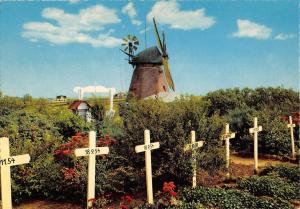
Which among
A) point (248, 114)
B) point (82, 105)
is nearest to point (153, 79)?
point (82, 105)

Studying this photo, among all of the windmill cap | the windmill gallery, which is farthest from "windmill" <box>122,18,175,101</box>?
the windmill gallery

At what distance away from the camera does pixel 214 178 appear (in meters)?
9.41

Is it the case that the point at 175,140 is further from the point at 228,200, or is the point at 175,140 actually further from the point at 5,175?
the point at 5,175

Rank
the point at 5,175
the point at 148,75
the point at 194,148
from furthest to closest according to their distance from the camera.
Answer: the point at 148,75 → the point at 194,148 → the point at 5,175

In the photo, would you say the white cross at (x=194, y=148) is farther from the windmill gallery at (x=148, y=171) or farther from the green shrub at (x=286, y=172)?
the green shrub at (x=286, y=172)

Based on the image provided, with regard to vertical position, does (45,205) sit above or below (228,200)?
below

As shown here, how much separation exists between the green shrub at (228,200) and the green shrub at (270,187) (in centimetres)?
42

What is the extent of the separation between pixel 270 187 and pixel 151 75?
24.2 metres

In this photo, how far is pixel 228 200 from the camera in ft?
22.6

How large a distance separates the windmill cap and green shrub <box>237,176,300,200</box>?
2381 cm

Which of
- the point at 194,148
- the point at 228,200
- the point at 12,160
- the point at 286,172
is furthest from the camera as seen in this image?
the point at 286,172

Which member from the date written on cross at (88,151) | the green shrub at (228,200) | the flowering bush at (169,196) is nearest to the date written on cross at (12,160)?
the date written on cross at (88,151)

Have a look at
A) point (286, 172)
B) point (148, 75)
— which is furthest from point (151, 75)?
point (286, 172)

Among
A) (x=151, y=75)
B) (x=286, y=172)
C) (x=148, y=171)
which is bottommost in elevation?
(x=286, y=172)
